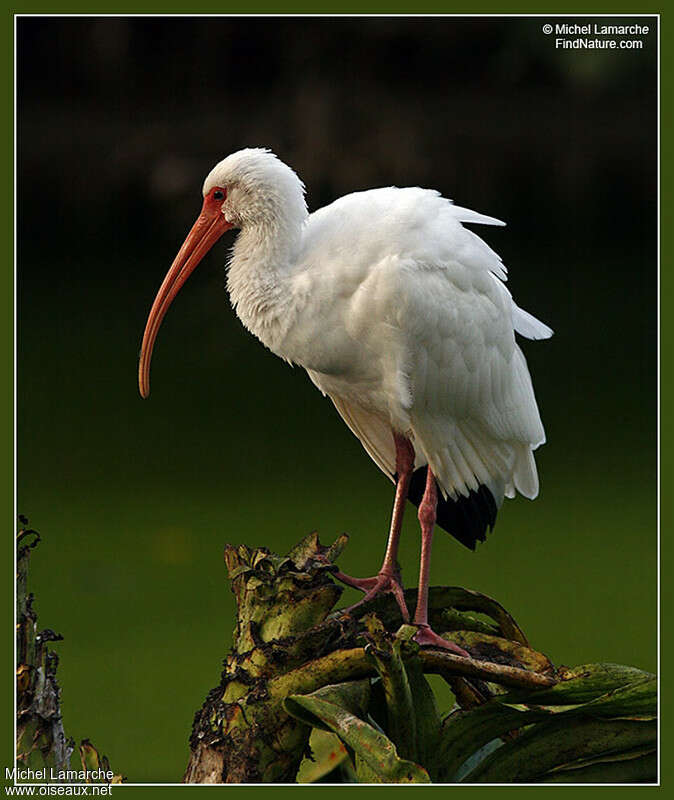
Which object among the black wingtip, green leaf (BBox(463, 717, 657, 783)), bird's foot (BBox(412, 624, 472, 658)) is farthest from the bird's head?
green leaf (BBox(463, 717, 657, 783))

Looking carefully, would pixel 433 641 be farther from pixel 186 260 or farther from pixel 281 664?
pixel 186 260

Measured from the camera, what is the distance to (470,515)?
4074mm

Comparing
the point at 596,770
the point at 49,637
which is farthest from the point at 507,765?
the point at 49,637

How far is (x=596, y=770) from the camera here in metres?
3.53

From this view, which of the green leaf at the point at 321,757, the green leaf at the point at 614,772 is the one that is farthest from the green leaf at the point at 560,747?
the green leaf at the point at 321,757

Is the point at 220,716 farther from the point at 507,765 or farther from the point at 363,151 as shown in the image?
the point at 363,151

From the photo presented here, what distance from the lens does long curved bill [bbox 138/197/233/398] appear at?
3.82 meters

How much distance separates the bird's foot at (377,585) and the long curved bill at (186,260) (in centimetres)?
81

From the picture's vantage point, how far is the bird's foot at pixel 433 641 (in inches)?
143

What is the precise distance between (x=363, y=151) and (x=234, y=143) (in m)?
0.56

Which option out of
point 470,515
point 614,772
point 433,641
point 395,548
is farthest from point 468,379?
point 614,772

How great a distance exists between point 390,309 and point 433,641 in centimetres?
92

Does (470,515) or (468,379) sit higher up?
(468,379)

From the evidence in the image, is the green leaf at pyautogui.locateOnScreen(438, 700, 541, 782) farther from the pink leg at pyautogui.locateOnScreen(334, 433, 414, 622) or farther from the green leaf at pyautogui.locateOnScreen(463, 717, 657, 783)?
the pink leg at pyautogui.locateOnScreen(334, 433, 414, 622)
